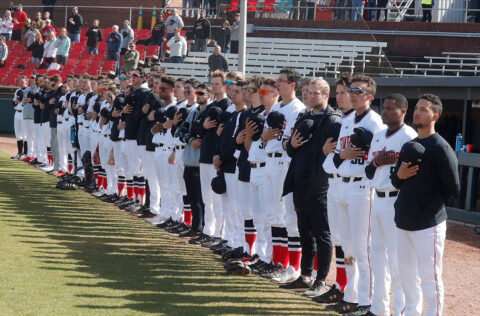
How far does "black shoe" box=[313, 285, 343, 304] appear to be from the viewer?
301 inches

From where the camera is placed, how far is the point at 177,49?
22.8 m

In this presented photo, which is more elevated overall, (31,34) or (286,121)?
(31,34)

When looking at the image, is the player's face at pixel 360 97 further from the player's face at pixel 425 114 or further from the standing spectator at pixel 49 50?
the standing spectator at pixel 49 50

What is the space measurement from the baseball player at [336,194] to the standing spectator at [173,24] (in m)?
17.5

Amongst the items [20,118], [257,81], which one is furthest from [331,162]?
[20,118]

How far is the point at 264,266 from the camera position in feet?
29.5

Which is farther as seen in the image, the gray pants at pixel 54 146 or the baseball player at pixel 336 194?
the gray pants at pixel 54 146

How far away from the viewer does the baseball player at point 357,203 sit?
23.3ft

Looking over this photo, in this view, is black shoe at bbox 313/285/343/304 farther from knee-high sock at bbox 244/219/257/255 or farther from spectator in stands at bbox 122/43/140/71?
spectator in stands at bbox 122/43/140/71

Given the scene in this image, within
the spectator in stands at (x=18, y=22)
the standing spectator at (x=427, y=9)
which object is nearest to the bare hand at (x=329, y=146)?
the standing spectator at (x=427, y=9)

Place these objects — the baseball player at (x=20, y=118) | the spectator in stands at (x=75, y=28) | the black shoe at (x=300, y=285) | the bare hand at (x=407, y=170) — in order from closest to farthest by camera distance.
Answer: the bare hand at (x=407, y=170) < the black shoe at (x=300, y=285) < the baseball player at (x=20, y=118) < the spectator in stands at (x=75, y=28)

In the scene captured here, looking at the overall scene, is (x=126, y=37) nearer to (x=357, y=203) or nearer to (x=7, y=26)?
(x=7, y=26)

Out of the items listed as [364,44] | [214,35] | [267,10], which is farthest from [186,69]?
[364,44]

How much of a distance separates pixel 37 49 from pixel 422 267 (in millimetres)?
23788
